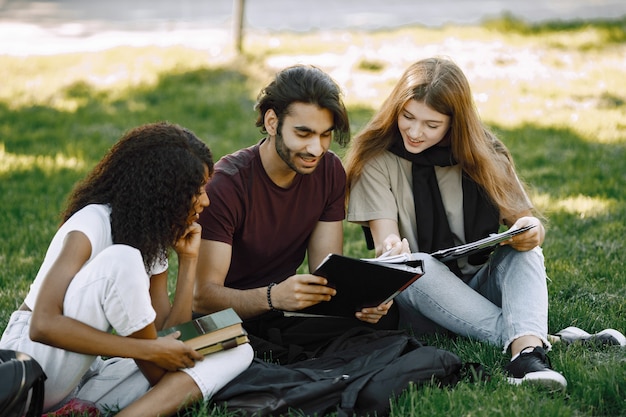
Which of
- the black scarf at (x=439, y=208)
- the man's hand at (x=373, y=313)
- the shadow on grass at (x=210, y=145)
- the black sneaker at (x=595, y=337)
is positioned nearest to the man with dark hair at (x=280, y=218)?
the man's hand at (x=373, y=313)

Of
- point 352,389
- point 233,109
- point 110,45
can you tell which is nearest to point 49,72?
point 110,45

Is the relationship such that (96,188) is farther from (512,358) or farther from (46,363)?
(512,358)

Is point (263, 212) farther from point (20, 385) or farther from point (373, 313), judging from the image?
point (20, 385)

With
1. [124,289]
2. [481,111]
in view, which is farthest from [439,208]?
[481,111]

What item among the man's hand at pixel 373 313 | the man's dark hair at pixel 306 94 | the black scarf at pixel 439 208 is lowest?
the man's hand at pixel 373 313

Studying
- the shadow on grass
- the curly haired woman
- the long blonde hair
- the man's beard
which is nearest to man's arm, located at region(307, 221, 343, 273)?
the long blonde hair

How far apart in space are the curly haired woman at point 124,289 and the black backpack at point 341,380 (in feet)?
0.36

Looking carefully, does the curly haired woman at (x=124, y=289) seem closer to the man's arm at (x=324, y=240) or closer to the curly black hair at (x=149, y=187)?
the curly black hair at (x=149, y=187)

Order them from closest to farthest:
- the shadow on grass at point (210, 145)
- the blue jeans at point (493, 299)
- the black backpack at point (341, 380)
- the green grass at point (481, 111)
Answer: the black backpack at point (341, 380) → the green grass at point (481, 111) → the blue jeans at point (493, 299) → the shadow on grass at point (210, 145)

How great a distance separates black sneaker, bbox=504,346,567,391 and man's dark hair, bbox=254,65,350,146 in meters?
1.26

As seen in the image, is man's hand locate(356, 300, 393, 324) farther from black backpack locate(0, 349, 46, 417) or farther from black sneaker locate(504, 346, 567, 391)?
black backpack locate(0, 349, 46, 417)

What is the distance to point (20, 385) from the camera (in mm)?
2887

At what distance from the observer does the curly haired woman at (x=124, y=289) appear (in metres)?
3.06

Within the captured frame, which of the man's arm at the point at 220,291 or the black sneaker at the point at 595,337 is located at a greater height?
the man's arm at the point at 220,291
